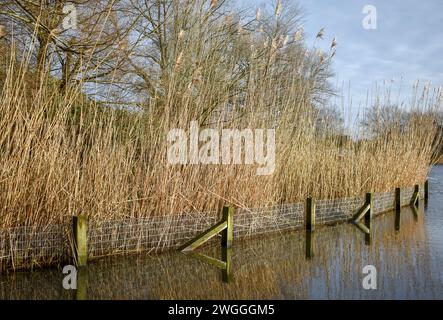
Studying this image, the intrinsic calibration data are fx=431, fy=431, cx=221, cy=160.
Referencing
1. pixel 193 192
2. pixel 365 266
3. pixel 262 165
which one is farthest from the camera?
pixel 262 165

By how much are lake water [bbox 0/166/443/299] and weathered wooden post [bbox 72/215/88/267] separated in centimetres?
14

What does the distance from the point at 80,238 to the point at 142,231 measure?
750 millimetres

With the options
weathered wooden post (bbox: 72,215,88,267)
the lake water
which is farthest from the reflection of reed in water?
weathered wooden post (bbox: 72,215,88,267)

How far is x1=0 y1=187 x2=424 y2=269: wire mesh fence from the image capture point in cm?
358

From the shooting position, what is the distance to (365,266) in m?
3.78

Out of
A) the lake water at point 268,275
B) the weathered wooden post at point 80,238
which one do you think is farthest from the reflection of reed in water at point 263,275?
the weathered wooden post at point 80,238

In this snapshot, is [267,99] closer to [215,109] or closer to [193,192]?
[215,109]

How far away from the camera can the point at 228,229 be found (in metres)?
4.55

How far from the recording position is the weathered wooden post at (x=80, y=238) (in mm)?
3607

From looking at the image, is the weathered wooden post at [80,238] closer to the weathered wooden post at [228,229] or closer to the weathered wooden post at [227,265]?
the weathered wooden post at [227,265]

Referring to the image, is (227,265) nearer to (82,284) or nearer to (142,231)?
(142,231)

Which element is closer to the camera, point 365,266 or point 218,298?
point 218,298
